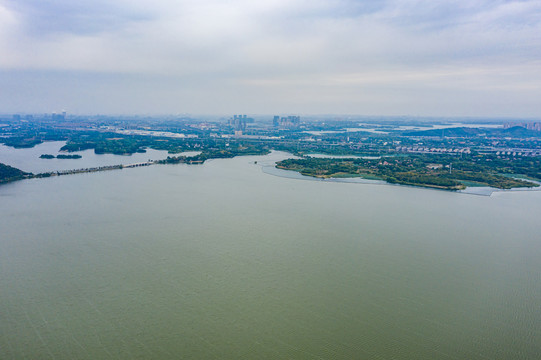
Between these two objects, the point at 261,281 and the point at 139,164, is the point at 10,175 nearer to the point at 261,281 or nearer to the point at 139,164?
the point at 139,164

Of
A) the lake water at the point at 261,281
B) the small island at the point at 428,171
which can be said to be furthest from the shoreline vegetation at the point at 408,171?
the lake water at the point at 261,281

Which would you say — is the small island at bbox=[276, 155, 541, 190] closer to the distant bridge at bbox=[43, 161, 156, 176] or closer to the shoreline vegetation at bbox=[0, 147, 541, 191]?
the shoreline vegetation at bbox=[0, 147, 541, 191]

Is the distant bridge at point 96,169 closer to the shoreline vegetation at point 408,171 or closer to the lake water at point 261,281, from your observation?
the shoreline vegetation at point 408,171

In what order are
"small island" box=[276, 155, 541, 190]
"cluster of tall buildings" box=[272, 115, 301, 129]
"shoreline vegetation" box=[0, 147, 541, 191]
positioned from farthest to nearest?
"cluster of tall buildings" box=[272, 115, 301, 129] < "small island" box=[276, 155, 541, 190] < "shoreline vegetation" box=[0, 147, 541, 191]

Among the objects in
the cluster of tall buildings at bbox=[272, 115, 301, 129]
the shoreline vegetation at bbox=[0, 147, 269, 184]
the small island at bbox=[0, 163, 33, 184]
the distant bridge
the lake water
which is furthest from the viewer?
the cluster of tall buildings at bbox=[272, 115, 301, 129]

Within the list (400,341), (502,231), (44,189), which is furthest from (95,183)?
(502,231)

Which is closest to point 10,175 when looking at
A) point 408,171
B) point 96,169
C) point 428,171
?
point 96,169

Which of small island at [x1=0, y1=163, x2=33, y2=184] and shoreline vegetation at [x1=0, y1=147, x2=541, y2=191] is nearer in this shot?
small island at [x1=0, y1=163, x2=33, y2=184]

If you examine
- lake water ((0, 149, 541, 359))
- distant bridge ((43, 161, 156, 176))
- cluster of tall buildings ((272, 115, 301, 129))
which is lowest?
lake water ((0, 149, 541, 359))

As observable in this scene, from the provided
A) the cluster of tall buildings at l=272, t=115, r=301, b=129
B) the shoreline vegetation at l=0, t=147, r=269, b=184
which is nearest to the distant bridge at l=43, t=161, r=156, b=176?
the shoreline vegetation at l=0, t=147, r=269, b=184
